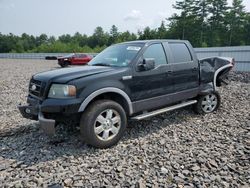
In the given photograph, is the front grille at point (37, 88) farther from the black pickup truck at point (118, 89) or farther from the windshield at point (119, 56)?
the windshield at point (119, 56)

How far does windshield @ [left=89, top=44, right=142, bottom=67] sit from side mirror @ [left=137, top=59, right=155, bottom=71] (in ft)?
0.75

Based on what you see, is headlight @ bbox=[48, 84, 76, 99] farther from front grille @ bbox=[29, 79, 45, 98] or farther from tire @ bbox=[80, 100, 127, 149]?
tire @ bbox=[80, 100, 127, 149]

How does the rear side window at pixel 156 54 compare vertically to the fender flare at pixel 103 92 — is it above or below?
above

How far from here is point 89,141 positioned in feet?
14.1

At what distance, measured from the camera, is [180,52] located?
588cm

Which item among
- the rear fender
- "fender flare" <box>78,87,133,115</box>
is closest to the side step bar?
"fender flare" <box>78,87,133,115</box>

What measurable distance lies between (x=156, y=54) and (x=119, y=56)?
78 centimetres

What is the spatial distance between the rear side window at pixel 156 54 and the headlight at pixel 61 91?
173cm

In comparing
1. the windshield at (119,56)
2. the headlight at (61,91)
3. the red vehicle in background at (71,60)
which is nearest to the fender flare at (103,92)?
the headlight at (61,91)

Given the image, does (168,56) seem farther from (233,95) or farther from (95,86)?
(233,95)

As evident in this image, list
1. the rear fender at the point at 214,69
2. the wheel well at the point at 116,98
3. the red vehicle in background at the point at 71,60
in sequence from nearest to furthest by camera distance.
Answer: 1. the wheel well at the point at 116,98
2. the rear fender at the point at 214,69
3. the red vehicle in background at the point at 71,60

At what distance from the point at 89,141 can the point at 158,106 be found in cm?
175

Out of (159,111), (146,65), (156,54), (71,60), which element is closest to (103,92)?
(146,65)

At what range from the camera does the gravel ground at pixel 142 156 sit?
11.7 ft
